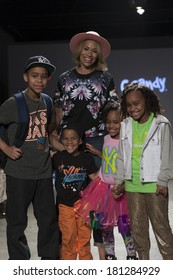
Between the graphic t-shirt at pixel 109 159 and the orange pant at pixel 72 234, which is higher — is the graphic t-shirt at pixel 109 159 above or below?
above

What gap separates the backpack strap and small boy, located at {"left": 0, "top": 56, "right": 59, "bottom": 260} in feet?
0.09

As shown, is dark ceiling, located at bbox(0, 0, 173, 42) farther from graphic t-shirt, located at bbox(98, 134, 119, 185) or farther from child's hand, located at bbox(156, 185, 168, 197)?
child's hand, located at bbox(156, 185, 168, 197)

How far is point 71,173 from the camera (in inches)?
103

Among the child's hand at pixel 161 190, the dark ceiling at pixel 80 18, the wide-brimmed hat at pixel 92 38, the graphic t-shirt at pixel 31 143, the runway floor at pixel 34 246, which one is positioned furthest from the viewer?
the dark ceiling at pixel 80 18

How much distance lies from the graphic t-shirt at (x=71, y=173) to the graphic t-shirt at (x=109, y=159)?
8cm

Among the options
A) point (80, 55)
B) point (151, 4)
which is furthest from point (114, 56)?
point (80, 55)

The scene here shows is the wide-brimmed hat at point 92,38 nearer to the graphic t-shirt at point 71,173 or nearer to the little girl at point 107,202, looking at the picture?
the little girl at point 107,202

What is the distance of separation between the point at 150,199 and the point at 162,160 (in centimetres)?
22

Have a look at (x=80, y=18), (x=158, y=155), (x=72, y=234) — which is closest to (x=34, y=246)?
(x=72, y=234)

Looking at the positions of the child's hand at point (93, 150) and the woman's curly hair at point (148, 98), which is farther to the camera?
the child's hand at point (93, 150)

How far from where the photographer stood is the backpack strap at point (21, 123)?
244 centimetres

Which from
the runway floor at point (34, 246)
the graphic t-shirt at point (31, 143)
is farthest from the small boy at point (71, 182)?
the runway floor at point (34, 246)

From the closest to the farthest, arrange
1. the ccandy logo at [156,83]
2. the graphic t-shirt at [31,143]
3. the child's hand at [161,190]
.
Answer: the child's hand at [161,190] → the graphic t-shirt at [31,143] → the ccandy logo at [156,83]

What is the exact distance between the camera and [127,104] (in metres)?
2.49
